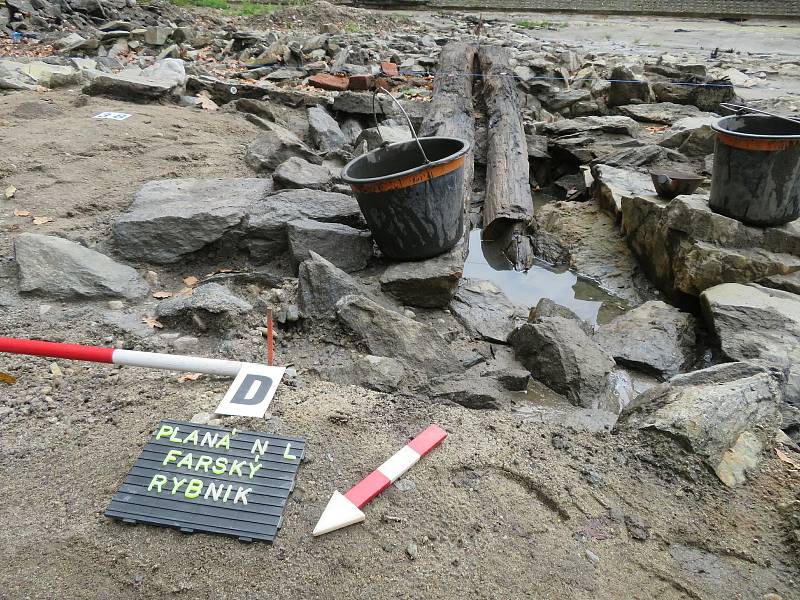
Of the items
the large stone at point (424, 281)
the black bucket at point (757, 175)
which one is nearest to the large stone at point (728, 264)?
the black bucket at point (757, 175)

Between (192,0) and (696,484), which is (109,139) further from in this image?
(192,0)

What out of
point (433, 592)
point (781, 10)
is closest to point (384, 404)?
point (433, 592)

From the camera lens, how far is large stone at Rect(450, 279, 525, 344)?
3912 mm

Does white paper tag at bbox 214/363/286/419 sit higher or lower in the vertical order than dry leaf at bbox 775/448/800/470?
higher

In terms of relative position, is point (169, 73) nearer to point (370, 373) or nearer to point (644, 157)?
point (644, 157)

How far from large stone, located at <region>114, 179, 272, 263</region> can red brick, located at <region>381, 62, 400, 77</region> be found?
21.1ft

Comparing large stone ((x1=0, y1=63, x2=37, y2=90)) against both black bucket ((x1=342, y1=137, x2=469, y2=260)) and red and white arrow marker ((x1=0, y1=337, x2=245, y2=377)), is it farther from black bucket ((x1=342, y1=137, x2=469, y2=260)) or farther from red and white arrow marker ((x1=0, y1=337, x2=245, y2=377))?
red and white arrow marker ((x1=0, y1=337, x2=245, y2=377))

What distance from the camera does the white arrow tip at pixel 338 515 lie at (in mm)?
2049

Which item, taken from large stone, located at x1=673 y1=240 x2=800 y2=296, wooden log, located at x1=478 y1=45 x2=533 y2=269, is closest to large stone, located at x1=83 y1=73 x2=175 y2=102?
wooden log, located at x1=478 y1=45 x2=533 y2=269

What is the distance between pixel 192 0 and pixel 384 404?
18.0 metres

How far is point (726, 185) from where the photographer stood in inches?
177

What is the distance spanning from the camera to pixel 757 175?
4320 mm

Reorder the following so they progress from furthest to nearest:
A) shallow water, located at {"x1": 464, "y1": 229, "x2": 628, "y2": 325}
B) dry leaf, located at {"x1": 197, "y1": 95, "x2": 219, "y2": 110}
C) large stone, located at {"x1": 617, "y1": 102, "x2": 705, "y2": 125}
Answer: large stone, located at {"x1": 617, "y1": 102, "x2": 705, "y2": 125} < dry leaf, located at {"x1": 197, "y1": 95, "x2": 219, "y2": 110} < shallow water, located at {"x1": 464, "y1": 229, "x2": 628, "y2": 325}

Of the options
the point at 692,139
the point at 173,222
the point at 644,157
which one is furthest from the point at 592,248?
the point at 173,222
